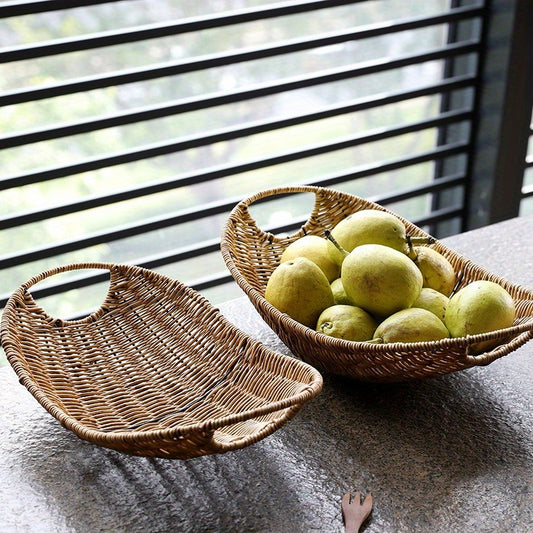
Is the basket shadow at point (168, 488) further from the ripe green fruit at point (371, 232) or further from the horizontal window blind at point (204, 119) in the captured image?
the horizontal window blind at point (204, 119)

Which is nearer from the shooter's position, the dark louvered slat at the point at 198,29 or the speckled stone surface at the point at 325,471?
the speckled stone surface at the point at 325,471

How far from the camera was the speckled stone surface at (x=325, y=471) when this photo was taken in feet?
2.95

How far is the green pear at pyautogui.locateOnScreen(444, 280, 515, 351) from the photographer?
99 centimetres

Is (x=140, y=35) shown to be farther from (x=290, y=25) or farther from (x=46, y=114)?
(x=290, y=25)

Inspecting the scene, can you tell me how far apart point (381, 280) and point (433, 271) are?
0.41ft

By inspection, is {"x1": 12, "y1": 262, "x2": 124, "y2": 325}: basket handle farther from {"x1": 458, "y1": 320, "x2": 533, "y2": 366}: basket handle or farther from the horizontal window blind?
the horizontal window blind

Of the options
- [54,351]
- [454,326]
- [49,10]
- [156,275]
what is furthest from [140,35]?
[454,326]

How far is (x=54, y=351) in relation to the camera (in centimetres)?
111

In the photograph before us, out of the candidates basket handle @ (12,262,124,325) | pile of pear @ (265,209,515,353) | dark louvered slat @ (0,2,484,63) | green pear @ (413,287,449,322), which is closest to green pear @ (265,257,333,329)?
pile of pear @ (265,209,515,353)

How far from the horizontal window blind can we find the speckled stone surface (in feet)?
3.70

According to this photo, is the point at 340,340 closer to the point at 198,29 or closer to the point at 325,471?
the point at 325,471

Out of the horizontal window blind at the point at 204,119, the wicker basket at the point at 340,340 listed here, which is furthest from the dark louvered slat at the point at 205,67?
the wicker basket at the point at 340,340

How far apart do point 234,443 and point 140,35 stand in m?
1.52

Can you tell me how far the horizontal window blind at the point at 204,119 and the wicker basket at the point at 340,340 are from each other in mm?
991
